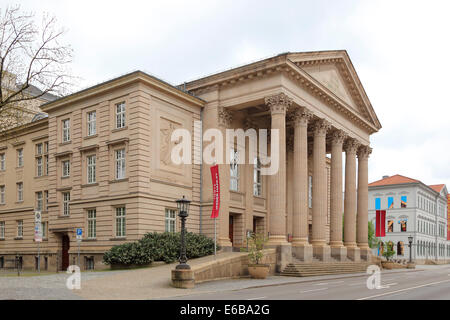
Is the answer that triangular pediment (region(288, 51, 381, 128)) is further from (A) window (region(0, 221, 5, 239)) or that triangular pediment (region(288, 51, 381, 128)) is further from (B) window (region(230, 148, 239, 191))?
(A) window (region(0, 221, 5, 239))

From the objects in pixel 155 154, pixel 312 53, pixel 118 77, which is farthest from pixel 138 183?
pixel 312 53

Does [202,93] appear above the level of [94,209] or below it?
above

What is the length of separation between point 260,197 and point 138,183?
43.3 ft

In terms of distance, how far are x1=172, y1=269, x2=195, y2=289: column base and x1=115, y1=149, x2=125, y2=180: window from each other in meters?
12.8

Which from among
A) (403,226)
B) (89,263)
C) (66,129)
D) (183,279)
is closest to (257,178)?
(89,263)

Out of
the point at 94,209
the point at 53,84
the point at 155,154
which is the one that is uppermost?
the point at 53,84

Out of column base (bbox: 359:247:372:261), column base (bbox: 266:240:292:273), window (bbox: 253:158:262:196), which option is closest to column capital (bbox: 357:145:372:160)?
column base (bbox: 359:247:372:261)

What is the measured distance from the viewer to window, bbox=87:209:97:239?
111ft

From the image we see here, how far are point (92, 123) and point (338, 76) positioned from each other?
67.3ft

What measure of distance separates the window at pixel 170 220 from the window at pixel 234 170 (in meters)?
5.62

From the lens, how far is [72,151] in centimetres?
3597

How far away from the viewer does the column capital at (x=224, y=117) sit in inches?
1425

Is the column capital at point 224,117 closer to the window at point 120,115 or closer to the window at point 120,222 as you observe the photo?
the window at point 120,115

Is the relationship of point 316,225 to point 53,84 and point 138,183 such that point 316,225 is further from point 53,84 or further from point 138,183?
point 53,84
